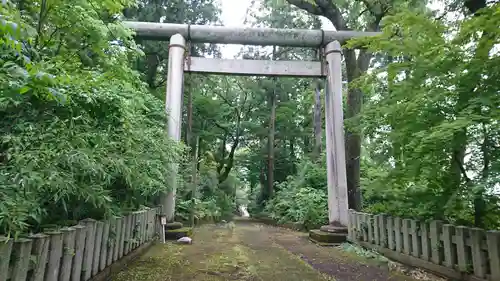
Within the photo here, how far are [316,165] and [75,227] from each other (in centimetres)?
960

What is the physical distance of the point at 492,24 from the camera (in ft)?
9.91

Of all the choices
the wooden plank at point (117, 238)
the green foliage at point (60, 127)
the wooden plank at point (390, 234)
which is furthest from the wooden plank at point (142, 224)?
the wooden plank at point (390, 234)

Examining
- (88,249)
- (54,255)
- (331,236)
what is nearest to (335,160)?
(331,236)

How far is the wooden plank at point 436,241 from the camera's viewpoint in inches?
150

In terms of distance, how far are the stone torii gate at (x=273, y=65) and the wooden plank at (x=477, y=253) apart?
370 centimetres

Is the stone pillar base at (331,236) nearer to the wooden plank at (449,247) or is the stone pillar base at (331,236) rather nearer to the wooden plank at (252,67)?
the wooden plank at (449,247)

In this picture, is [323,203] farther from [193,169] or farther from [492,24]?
[492,24]

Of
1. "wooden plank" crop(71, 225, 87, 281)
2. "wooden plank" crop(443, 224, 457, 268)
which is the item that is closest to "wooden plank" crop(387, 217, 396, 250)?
"wooden plank" crop(443, 224, 457, 268)

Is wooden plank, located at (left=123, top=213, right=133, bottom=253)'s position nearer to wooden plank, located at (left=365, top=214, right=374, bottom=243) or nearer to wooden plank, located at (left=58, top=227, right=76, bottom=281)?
wooden plank, located at (left=58, top=227, right=76, bottom=281)

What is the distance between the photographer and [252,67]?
7.60 meters

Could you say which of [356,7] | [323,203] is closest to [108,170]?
[323,203]

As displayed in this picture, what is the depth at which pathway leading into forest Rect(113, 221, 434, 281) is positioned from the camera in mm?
3852

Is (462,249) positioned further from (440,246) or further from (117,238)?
(117,238)

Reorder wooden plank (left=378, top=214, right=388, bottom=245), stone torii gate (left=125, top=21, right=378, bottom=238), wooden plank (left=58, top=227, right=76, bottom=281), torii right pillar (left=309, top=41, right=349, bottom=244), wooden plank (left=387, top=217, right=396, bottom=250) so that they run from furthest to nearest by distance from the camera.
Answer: stone torii gate (left=125, top=21, right=378, bottom=238), torii right pillar (left=309, top=41, right=349, bottom=244), wooden plank (left=378, top=214, right=388, bottom=245), wooden plank (left=387, top=217, right=396, bottom=250), wooden plank (left=58, top=227, right=76, bottom=281)
